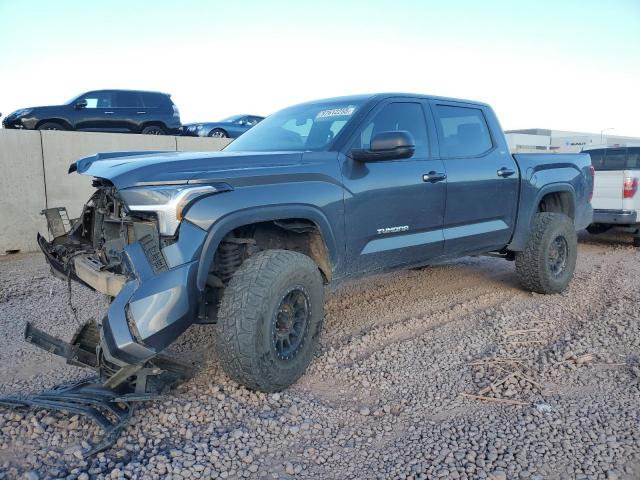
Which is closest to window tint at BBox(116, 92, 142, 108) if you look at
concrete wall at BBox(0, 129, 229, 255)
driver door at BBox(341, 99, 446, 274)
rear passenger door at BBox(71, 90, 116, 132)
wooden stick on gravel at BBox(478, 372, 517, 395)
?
rear passenger door at BBox(71, 90, 116, 132)

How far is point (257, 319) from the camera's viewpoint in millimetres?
3154

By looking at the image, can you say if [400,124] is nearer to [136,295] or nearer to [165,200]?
[165,200]

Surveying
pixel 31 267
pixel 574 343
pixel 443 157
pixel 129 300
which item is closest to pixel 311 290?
pixel 129 300

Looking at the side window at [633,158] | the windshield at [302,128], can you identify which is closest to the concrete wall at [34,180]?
the windshield at [302,128]

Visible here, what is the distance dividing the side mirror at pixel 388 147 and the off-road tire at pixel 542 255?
240 cm

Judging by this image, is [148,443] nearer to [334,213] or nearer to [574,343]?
[334,213]

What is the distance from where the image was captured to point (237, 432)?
2938mm

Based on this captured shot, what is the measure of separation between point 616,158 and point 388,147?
8.34 meters

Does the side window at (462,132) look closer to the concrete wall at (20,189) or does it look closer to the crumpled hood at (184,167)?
the crumpled hood at (184,167)

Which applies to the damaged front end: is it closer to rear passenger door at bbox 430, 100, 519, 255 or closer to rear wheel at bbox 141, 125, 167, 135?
rear passenger door at bbox 430, 100, 519, 255

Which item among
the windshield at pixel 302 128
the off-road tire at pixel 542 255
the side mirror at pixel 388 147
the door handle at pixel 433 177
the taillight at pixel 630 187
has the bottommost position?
the off-road tire at pixel 542 255

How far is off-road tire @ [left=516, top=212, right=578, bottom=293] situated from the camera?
556 cm

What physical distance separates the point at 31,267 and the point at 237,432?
535 cm

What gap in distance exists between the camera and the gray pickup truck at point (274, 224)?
3.02 meters
